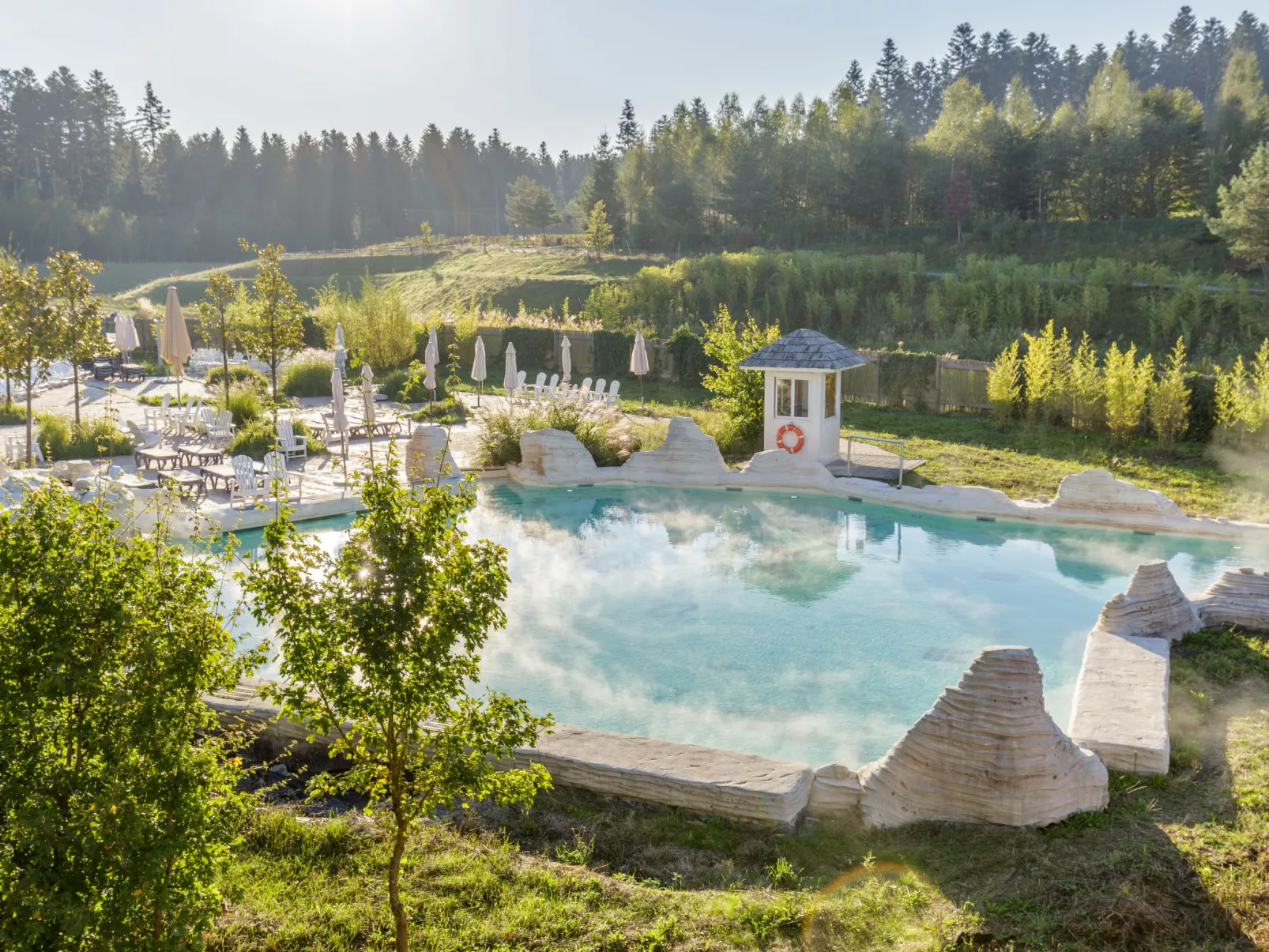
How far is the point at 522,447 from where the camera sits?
13305mm

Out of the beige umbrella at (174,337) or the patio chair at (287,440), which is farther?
the beige umbrella at (174,337)

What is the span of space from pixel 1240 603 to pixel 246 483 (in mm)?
10046

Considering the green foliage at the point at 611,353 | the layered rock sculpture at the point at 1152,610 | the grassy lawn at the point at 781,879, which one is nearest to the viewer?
the grassy lawn at the point at 781,879

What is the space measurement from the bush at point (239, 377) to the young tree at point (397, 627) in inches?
683

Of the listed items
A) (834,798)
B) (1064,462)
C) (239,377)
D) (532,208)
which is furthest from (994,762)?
(532,208)

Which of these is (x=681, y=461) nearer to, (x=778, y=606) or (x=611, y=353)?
(x=778, y=606)

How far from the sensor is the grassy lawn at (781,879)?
400cm

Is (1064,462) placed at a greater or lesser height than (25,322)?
lesser

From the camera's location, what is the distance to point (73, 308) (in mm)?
12961

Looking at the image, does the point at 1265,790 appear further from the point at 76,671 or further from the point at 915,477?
the point at 915,477

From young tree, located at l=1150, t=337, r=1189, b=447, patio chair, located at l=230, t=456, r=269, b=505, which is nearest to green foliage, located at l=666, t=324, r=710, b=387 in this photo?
young tree, located at l=1150, t=337, r=1189, b=447

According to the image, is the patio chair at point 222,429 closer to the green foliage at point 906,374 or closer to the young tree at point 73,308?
the young tree at point 73,308

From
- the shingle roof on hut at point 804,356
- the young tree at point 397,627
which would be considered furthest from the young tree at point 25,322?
the young tree at point 397,627

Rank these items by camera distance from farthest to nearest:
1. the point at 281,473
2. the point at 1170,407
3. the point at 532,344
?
the point at 532,344
the point at 1170,407
the point at 281,473
